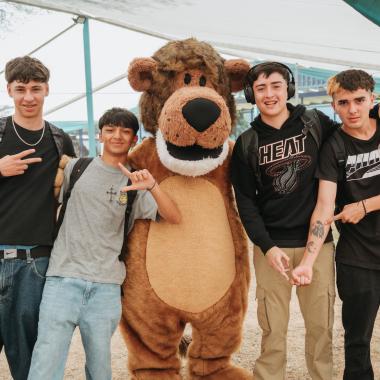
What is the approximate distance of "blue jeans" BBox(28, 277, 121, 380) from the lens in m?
2.03

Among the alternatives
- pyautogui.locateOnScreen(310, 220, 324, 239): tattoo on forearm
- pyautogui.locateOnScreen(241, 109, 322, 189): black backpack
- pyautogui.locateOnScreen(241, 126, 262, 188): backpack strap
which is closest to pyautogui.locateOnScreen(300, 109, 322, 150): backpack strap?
pyautogui.locateOnScreen(241, 109, 322, 189): black backpack

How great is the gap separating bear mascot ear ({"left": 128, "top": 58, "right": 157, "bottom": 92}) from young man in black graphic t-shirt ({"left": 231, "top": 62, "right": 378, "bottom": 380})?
50cm

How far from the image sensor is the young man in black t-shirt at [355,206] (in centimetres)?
224

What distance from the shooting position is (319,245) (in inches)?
87.6

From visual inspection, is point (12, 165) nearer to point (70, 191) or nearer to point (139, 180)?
point (70, 191)

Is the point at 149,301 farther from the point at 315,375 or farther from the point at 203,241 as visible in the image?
the point at 315,375

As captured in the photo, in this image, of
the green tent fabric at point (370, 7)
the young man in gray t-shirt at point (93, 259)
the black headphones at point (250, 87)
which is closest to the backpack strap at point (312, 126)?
the black headphones at point (250, 87)

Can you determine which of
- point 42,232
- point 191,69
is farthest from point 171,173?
point 42,232

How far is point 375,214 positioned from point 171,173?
102 cm

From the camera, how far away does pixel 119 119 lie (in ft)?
7.53

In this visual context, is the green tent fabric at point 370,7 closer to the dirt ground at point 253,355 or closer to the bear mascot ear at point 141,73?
the bear mascot ear at point 141,73

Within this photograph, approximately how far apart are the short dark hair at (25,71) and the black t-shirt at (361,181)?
136cm

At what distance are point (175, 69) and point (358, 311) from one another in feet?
4.85

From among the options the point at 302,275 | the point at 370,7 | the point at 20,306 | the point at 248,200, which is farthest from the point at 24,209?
the point at 370,7
